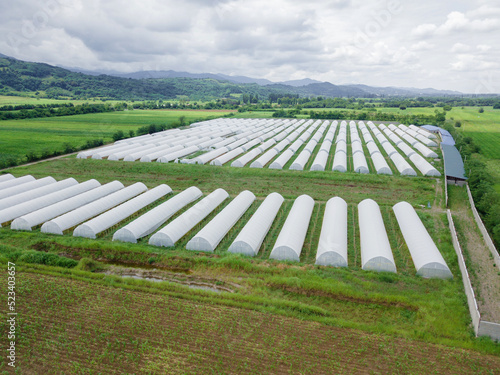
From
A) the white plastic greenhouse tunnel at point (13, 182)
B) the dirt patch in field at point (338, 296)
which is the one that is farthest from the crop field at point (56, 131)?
the dirt patch in field at point (338, 296)

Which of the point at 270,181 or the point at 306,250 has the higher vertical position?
the point at 270,181

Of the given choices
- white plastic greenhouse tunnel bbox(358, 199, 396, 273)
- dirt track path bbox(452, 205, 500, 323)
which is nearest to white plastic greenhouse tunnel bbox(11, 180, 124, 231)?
white plastic greenhouse tunnel bbox(358, 199, 396, 273)

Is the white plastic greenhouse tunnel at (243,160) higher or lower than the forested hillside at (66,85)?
lower

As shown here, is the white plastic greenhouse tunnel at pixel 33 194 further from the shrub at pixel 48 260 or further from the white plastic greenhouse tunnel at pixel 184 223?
the white plastic greenhouse tunnel at pixel 184 223

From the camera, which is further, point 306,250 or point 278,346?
point 306,250

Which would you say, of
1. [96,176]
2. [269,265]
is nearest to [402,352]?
[269,265]

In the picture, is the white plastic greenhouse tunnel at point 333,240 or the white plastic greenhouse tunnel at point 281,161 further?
the white plastic greenhouse tunnel at point 281,161

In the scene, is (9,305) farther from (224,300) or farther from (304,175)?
(304,175)
